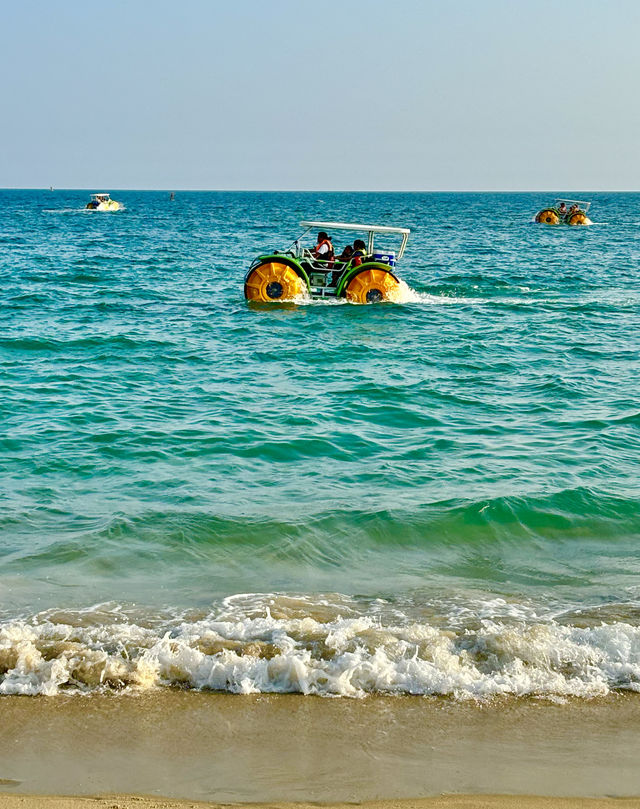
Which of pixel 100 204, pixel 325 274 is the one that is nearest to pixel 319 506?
pixel 325 274

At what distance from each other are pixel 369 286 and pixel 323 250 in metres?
1.33

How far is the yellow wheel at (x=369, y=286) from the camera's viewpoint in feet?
64.8

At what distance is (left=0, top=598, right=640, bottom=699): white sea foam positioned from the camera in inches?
192

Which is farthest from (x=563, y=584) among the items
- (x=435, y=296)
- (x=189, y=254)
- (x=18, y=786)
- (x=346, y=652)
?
(x=189, y=254)

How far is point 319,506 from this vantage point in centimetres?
797

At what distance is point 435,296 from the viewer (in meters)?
23.4

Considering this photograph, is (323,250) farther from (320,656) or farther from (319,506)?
(320,656)

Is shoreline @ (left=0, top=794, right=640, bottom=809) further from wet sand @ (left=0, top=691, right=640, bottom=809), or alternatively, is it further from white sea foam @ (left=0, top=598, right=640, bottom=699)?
white sea foam @ (left=0, top=598, right=640, bottom=699)

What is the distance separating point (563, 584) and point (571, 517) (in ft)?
4.71

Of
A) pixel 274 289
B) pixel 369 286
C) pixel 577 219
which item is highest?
pixel 577 219

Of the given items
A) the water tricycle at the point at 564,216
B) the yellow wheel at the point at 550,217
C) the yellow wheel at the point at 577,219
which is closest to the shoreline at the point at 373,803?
the water tricycle at the point at 564,216

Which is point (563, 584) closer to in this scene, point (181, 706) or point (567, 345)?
point (181, 706)

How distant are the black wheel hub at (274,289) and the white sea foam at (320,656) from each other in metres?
14.6

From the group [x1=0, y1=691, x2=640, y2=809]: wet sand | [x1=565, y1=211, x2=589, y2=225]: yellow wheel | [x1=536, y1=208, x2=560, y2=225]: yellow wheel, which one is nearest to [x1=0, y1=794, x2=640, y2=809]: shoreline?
[x1=0, y1=691, x2=640, y2=809]: wet sand
